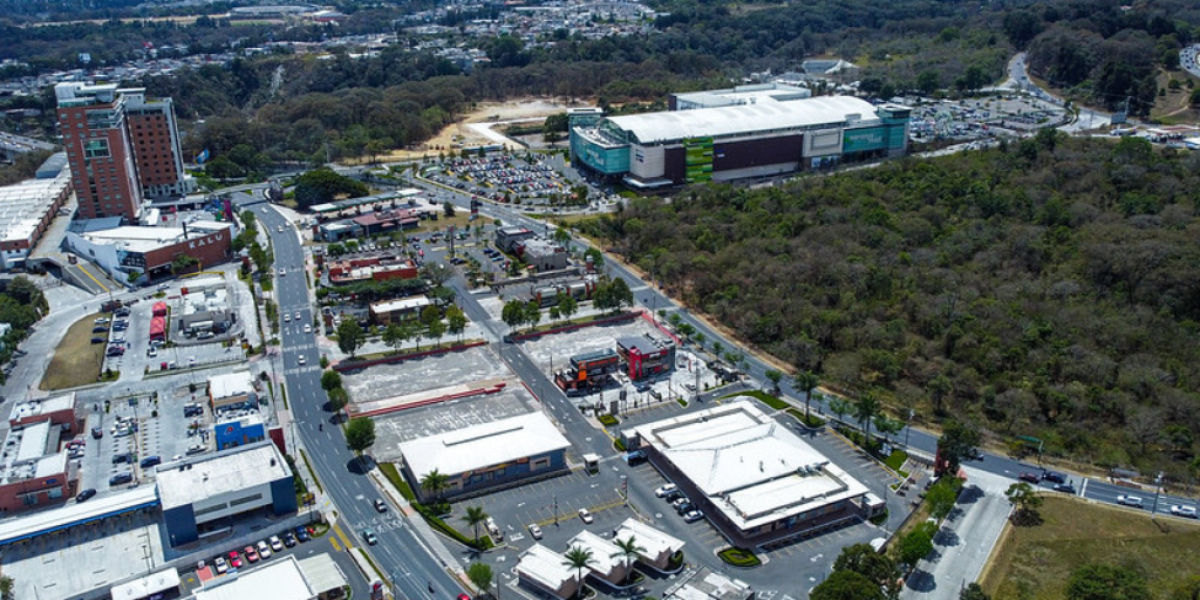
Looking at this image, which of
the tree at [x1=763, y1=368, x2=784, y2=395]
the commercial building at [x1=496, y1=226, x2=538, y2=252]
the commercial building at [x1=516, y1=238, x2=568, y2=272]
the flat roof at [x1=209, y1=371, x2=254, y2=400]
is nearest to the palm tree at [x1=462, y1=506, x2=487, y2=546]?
the flat roof at [x1=209, y1=371, x2=254, y2=400]

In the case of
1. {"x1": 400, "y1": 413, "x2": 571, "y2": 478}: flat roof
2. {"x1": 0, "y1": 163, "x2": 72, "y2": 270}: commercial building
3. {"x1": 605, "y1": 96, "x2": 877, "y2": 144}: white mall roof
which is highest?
{"x1": 605, "y1": 96, "x2": 877, "y2": 144}: white mall roof

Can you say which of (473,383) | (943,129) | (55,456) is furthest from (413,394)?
(943,129)

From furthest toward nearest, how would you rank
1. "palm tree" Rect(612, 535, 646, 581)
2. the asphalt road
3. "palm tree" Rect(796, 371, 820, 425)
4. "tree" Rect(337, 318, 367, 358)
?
"tree" Rect(337, 318, 367, 358) < "palm tree" Rect(796, 371, 820, 425) < the asphalt road < "palm tree" Rect(612, 535, 646, 581)

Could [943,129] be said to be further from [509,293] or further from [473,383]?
[473,383]

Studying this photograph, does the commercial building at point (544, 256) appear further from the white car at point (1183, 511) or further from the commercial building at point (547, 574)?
the white car at point (1183, 511)

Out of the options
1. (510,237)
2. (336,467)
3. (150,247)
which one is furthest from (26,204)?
(336,467)

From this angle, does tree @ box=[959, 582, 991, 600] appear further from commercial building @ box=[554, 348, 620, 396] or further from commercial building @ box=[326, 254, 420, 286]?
commercial building @ box=[326, 254, 420, 286]

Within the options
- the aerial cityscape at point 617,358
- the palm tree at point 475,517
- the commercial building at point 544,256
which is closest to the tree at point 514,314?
the aerial cityscape at point 617,358
